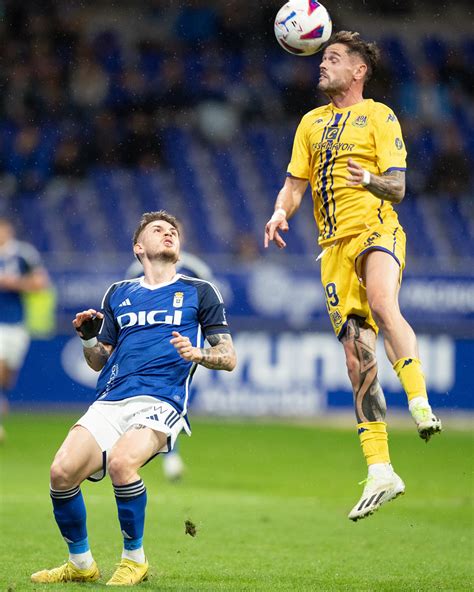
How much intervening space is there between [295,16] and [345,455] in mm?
7409

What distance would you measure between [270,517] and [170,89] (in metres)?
13.7

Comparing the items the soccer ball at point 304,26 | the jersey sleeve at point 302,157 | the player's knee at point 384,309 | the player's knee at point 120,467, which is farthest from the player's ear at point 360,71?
the player's knee at point 120,467

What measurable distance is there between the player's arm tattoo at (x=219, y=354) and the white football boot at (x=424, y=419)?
1.16m

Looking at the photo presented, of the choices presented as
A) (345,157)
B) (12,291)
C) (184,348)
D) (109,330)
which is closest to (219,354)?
(184,348)

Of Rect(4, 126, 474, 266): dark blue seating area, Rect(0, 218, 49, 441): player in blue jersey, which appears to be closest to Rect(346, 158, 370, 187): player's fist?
Rect(0, 218, 49, 441): player in blue jersey

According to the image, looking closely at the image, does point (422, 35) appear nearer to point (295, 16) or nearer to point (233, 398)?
point (233, 398)

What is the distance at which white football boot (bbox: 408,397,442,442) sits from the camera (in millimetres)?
6832

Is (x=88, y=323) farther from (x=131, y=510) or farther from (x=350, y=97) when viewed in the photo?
(x=350, y=97)

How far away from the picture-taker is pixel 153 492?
37.0 feet

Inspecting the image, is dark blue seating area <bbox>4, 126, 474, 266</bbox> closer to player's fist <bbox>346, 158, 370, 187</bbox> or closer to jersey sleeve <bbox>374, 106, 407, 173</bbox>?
jersey sleeve <bbox>374, 106, 407, 173</bbox>

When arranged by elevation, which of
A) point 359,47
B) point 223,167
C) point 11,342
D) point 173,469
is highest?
point 359,47

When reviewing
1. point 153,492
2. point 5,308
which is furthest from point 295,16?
point 5,308

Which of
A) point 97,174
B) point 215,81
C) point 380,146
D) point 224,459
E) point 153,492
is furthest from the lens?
point 215,81

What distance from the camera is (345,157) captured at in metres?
7.78
